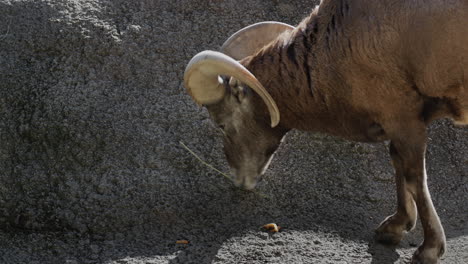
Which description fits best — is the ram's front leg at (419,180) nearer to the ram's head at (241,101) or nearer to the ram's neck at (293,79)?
the ram's neck at (293,79)

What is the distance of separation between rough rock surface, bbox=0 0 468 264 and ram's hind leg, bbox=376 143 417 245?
0.41 feet

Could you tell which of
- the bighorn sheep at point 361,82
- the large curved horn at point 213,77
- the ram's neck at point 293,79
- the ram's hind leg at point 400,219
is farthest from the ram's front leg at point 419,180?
the large curved horn at point 213,77

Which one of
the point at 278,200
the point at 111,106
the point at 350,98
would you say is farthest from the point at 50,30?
the point at 350,98

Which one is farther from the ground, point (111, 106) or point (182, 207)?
point (111, 106)

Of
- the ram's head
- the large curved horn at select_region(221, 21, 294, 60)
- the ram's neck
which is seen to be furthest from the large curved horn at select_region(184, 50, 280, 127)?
the large curved horn at select_region(221, 21, 294, 60)

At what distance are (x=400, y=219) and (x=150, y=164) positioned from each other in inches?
108

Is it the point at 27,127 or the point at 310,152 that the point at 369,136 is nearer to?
the point at 310,152

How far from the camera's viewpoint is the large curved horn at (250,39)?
304 inches

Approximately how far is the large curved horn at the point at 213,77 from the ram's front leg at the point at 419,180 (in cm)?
117

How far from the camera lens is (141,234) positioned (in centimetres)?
755

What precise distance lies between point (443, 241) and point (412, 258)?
33cm

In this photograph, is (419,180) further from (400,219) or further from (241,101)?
(241,101)

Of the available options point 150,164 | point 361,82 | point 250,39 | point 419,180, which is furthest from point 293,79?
point 150,164

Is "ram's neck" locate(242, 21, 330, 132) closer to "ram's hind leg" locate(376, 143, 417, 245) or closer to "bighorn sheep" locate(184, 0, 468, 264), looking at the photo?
"bighorn sheep" locate(184, 0, 468, 264)
